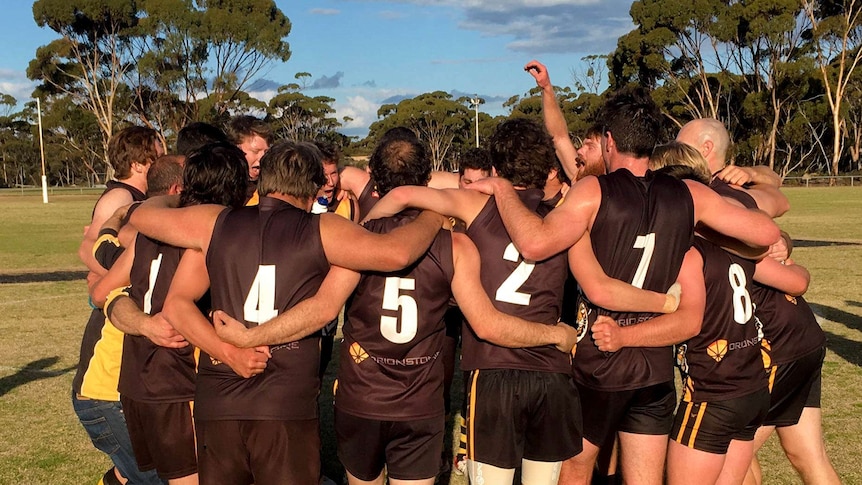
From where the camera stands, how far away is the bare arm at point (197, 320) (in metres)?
3.33

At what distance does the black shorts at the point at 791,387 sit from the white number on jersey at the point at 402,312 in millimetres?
2067

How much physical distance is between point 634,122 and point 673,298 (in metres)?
0.89

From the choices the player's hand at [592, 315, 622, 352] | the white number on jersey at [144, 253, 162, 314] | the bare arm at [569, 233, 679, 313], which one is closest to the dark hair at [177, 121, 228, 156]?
the white number on jersey at [144, 253, 162, 314]

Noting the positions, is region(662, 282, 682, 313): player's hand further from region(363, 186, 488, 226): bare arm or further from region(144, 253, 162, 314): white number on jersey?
region(144, 253, 162, 314): white number on jersey

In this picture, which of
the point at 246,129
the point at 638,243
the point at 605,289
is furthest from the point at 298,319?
the point at 246,129

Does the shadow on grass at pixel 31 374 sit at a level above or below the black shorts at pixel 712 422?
below

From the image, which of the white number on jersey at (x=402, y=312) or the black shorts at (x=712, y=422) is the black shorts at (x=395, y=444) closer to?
the white number on jersey at (x=402, y=312)

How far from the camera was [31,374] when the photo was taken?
334 inches

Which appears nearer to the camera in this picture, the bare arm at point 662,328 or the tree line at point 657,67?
the bare arm at point 662,328

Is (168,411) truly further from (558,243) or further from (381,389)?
(558,243)

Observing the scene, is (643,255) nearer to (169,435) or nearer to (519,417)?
(519,417)

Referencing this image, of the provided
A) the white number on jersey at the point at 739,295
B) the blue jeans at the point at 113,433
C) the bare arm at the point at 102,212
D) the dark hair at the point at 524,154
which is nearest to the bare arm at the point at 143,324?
the blue jeans at the point at 113,433

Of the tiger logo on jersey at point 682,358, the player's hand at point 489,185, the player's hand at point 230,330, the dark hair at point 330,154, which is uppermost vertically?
the dark hair at point 330,154

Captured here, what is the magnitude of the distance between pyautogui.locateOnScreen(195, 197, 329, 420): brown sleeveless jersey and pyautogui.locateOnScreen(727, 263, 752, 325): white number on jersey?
2068 mm
